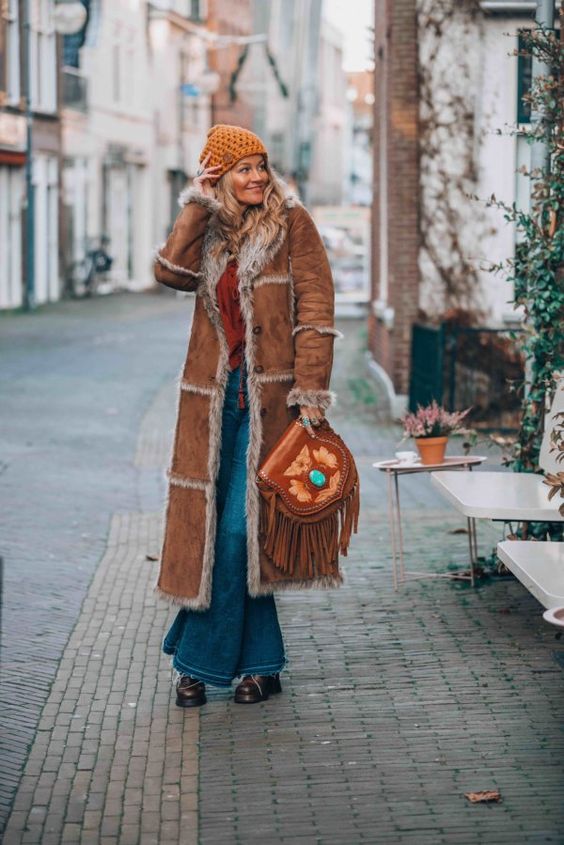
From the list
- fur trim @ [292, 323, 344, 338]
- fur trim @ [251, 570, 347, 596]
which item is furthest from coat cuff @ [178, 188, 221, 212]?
fur trim @ [251, 570, 347, 596]

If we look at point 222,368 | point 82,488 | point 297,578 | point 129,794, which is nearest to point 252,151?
point 222,368

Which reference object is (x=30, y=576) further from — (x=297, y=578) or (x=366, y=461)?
(x=366, y=461)

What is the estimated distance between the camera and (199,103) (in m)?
57.3

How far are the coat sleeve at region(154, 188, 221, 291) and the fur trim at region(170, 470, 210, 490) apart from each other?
0.69 meters

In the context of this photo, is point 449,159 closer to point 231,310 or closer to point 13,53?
point 231,310

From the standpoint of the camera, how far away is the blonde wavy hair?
5.71 m

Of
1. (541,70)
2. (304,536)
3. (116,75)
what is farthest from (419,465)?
(116,75)

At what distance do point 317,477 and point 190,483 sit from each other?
18.5 inches

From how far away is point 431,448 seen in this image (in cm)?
785

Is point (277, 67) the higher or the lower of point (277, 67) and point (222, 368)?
the higher

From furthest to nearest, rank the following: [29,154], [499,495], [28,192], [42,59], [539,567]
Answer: [42,59], [29,154], [28,192], [499,495], [539,567]

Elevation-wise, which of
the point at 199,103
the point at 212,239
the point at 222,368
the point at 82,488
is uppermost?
the point at 199,103

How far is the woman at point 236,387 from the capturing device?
5.70 meters

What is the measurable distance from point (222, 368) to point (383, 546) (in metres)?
3.57
